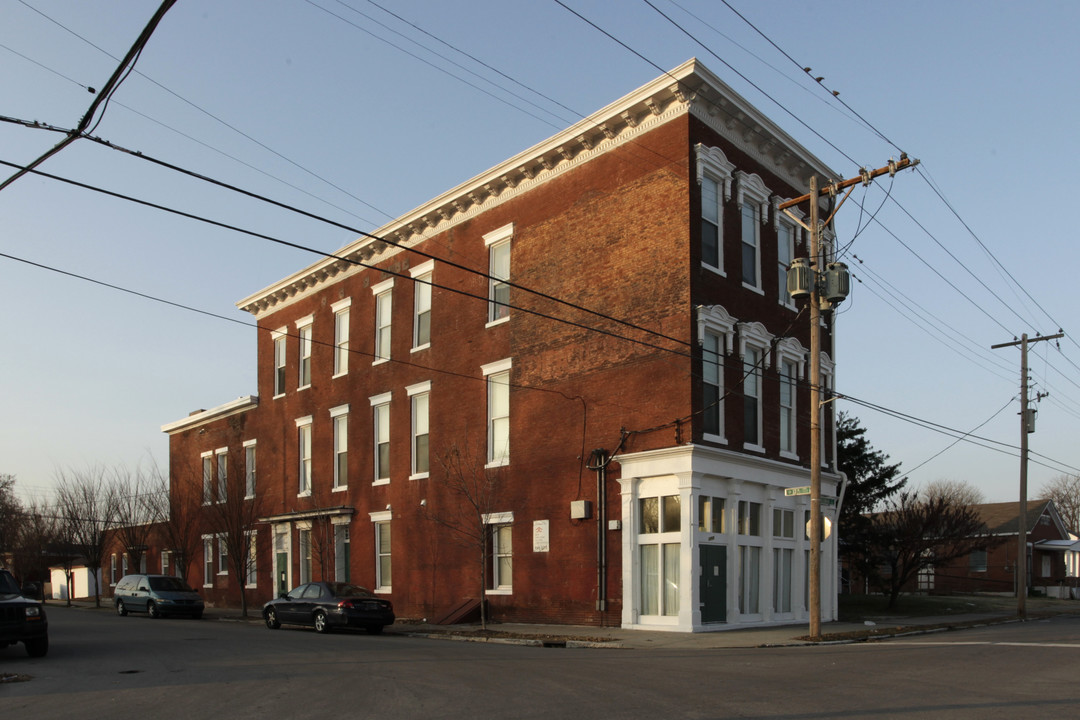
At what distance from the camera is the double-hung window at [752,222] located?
26328 mm

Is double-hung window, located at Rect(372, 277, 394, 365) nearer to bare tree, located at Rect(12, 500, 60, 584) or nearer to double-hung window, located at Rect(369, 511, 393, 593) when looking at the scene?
double-hung window, located at Rect(369, 511, 393, 593)

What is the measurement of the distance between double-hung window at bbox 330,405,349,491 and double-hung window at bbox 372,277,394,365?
2862 mm

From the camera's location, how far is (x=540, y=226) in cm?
2834

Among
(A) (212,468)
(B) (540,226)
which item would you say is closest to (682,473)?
(B) (540,226)

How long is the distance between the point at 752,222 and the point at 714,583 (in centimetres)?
1006

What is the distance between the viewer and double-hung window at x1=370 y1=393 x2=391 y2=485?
3394 centimetres

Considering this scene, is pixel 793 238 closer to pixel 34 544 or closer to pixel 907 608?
pixel 907 608

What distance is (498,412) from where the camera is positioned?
29234 mm

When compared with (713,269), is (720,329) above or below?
below

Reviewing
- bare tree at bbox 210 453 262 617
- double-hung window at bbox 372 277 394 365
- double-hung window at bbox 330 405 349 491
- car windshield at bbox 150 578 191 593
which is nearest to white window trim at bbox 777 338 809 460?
double-hung window at bbox 372 277 394 365

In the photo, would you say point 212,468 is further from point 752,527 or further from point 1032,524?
point 1032,524

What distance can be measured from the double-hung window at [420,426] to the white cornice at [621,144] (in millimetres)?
5230

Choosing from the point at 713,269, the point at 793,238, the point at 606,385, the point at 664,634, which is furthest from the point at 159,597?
the point at 793,238

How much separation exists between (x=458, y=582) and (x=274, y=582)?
1245 cm
